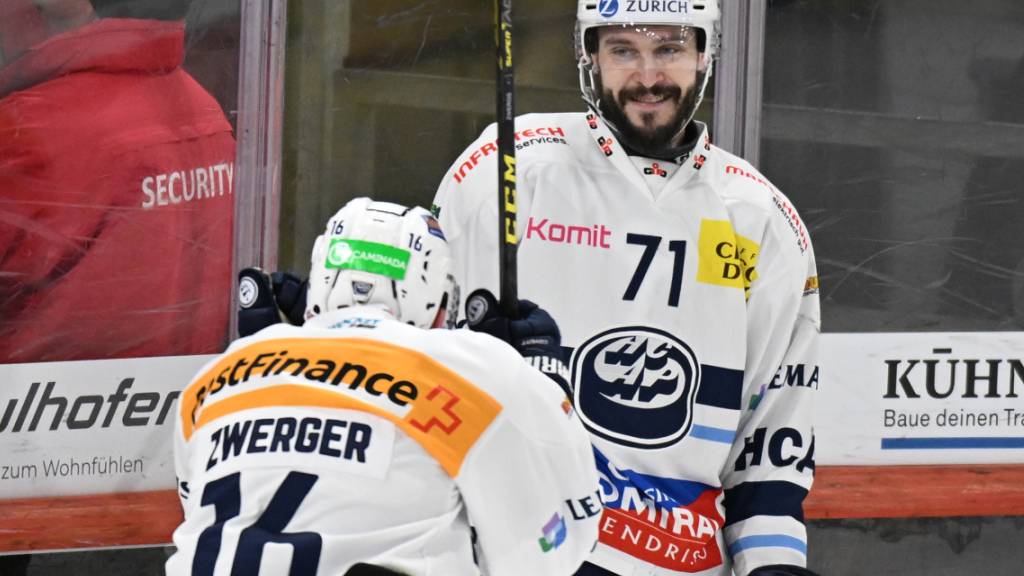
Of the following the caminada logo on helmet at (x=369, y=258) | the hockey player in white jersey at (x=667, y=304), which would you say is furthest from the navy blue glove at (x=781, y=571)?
the caminada logo on helmet at (x=369, y=258)

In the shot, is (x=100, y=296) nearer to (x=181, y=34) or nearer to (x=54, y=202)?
(x=54, y=202)

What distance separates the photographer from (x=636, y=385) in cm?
298

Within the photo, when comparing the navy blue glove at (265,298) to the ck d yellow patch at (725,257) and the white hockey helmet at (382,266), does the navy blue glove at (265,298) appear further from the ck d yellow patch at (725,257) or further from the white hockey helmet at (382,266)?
the ck d yellow patch at (725,257)

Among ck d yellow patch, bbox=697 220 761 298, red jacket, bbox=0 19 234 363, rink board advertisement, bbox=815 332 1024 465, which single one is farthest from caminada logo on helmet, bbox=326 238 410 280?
rink board advertisement, bbox=815 332 1024 465

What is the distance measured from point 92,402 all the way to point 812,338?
1.89 meters

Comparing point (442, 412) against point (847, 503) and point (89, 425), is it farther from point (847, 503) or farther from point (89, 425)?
point (847, 503)

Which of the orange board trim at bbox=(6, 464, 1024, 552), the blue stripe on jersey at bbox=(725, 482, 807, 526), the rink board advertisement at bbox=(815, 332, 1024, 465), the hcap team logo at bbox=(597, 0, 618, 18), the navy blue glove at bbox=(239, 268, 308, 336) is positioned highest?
the hcap team logo at bbox=(597, 0, 618, 18)

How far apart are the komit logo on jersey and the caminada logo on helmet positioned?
0.82 metres

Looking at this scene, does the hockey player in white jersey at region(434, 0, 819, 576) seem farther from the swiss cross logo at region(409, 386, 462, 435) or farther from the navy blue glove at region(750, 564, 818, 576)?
the swiss cross logo at region(409, 386, 462, 435)

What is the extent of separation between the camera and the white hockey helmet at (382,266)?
218 cm

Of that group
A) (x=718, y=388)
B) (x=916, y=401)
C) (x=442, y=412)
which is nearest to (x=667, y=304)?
(x=718, y=388)

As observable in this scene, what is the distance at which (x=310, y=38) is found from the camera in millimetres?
4305

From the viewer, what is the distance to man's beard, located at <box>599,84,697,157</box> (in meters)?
3.01

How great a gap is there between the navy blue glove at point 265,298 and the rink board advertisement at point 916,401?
246 cm
